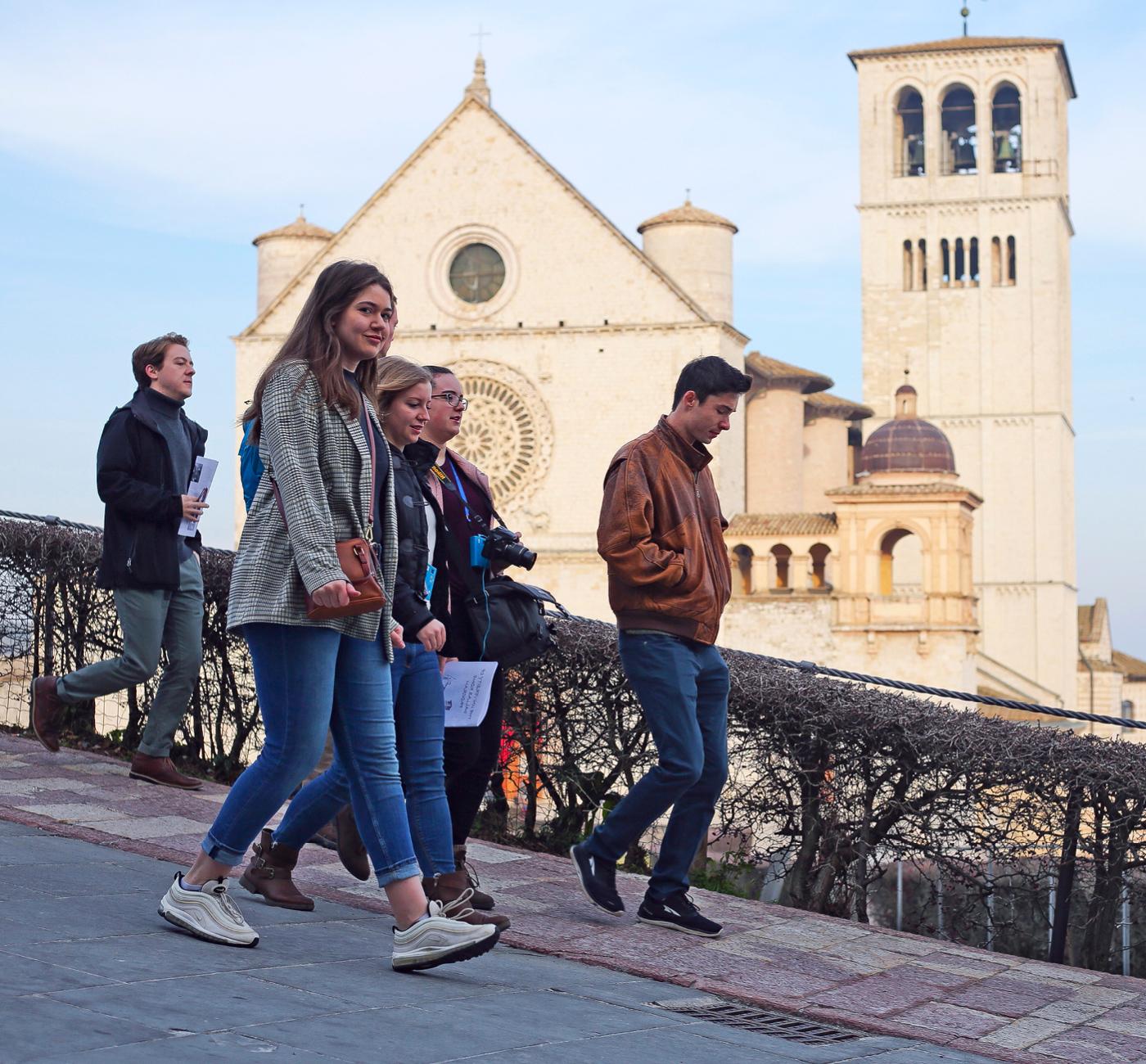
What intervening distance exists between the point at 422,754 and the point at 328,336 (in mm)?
1303

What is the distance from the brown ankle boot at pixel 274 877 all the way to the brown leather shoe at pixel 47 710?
8.35 ft

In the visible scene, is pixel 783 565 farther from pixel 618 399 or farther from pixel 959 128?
pixel 959 128

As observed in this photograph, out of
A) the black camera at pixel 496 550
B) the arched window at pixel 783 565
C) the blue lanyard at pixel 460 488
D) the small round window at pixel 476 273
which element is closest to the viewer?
the black camera at pixel 496 550

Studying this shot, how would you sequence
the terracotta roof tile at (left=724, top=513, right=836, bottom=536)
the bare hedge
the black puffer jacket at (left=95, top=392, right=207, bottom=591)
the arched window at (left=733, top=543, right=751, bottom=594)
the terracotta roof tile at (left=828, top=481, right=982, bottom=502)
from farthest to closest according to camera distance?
the arched window at (left=733, top=543, right=751, bottom=594)
the terracotta roof tile at (left=724, top=513, right=836, bottom=536)
the terracotta roof tile at (left=828, top=481, right=982, bottom=502)
the black puffer jacket at (left=95, top=392, right=207, bottom=591)
the bare hedge

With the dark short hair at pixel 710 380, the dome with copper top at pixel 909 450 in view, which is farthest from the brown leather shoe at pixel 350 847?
the dome with copper top at pixel 909 450

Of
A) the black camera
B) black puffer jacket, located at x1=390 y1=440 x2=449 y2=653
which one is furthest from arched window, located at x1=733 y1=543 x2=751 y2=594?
black puffer jacket, located at x1=390 y1=440 x2=449 y2=653

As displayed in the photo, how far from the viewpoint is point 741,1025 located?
15.7ft

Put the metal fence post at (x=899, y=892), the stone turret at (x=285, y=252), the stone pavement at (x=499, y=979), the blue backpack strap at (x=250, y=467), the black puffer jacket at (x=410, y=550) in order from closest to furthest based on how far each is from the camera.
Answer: the stone pavement at (x=499, y=979), the blue backpack strap at (x=250, y=467), the black puffer jacket at (x=410, y=550), the metal fence post at (x=899, y=892), the stone turret at (x=285, y=252)

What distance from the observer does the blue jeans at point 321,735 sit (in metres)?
4.90

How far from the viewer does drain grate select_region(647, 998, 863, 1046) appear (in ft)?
15.6

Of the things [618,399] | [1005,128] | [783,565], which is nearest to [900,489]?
[783,565]

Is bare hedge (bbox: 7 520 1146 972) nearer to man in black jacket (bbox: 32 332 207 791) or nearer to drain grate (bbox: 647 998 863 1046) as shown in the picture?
man in black jacket (bbox: 32 332 207 791)

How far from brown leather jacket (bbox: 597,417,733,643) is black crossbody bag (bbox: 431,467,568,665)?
0.29m

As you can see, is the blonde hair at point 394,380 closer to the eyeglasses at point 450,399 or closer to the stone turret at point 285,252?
the eyeglasses at point 450,399
